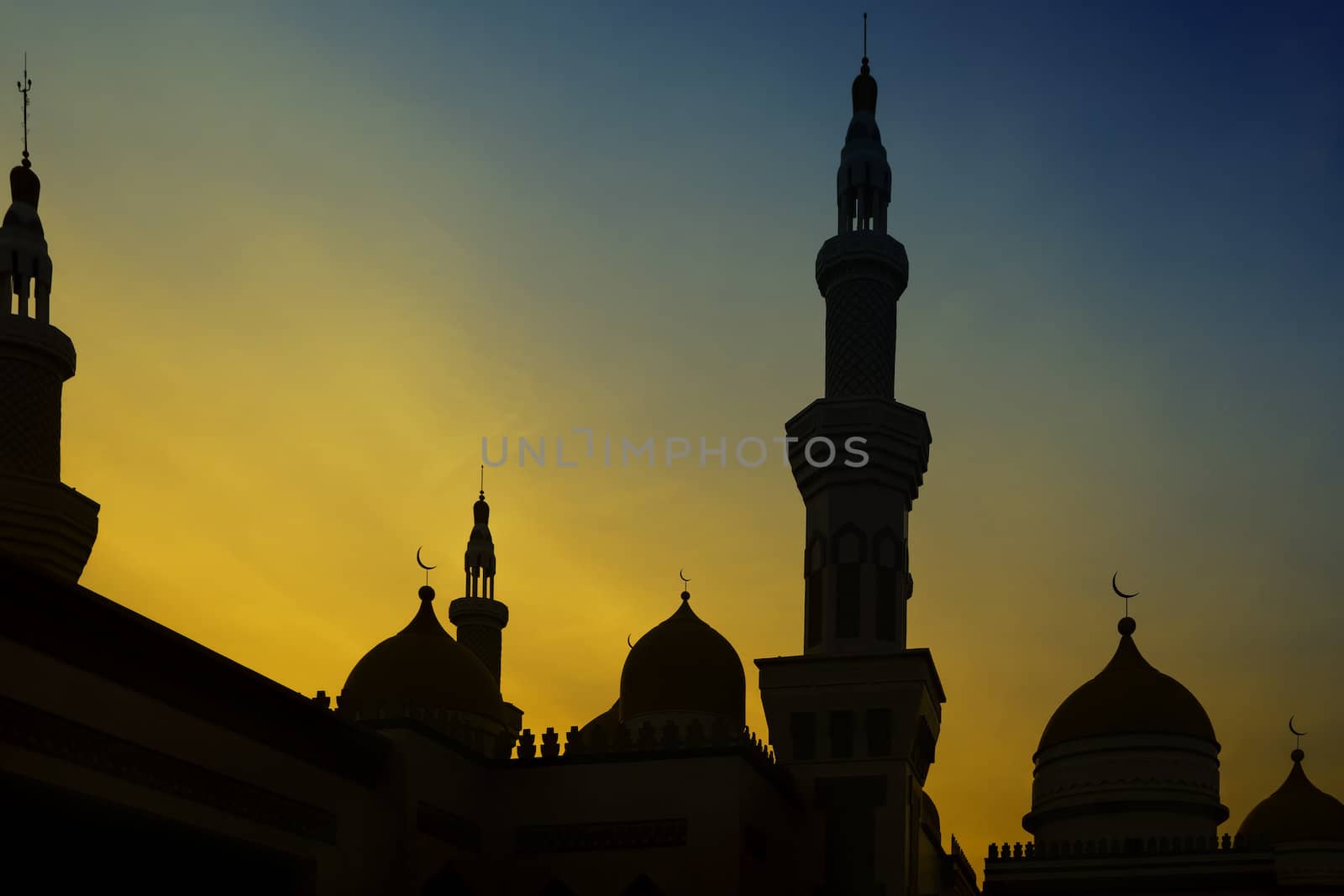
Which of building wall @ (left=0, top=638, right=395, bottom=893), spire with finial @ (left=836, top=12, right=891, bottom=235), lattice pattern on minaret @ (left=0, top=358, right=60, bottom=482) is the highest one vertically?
spire with finial @ (left=836, top=12, right=891, bottom=235)

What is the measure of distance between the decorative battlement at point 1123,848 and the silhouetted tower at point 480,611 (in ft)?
37.5

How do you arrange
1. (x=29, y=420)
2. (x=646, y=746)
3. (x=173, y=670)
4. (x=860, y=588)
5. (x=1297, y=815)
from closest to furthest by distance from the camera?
(x=173, y=670), (x=646, y=746), (x=860, y=588), (x=29, y=420), (x=1297, y=815)

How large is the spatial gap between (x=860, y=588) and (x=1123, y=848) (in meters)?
10.9

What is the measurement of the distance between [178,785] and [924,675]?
38.4ft

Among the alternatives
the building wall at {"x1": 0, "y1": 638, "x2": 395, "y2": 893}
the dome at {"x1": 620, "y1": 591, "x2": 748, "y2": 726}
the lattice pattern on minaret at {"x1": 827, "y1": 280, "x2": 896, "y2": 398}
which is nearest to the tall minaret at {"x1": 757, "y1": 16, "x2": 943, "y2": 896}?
the lattice pattern on minaret at {"x1": 827, "y1": 280, "x2": 896, "y2": 398}

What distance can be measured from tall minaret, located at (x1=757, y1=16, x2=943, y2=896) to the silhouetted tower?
11805 mm

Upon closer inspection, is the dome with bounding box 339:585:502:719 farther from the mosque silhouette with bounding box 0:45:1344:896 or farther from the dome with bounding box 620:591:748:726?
the dome with bounding box 620:591:748:726

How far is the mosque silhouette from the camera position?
1703cm

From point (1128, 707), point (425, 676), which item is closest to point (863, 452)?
point (425, 676)

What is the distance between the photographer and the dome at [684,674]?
26.8 metres

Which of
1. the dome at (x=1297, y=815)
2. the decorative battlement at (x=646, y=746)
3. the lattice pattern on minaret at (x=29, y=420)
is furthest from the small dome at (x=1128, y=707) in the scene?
the lattice pattern on minaret at (x=29, y=420)

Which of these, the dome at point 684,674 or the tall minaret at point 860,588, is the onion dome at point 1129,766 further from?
the dome at point 684,674

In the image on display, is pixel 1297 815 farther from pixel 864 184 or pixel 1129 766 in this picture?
pixel 864 184

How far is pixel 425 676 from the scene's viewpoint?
88.5 ft
